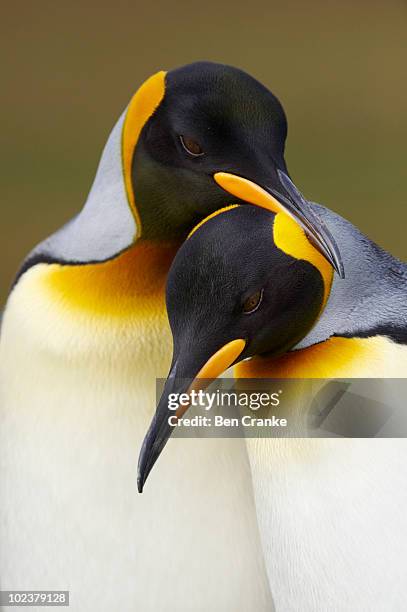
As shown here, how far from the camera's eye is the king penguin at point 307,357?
2.66ft

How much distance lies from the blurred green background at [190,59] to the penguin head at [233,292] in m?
0.64

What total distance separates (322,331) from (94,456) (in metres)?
0.34

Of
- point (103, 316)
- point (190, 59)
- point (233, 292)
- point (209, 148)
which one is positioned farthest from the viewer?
point (190, 59)

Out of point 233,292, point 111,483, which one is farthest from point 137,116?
point 111,483

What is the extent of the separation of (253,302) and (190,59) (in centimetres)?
86

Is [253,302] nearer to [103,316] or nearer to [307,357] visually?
[307,357]

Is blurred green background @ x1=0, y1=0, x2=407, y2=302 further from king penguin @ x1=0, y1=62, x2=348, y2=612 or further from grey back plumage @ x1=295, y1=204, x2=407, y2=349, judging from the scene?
grey back plumage @ x1=295, y1=204, x2=407, y2=349

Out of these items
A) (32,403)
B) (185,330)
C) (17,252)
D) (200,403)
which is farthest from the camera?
(17,252)

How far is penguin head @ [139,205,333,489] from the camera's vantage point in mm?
802

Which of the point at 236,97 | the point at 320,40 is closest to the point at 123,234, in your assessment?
the point at 236,97

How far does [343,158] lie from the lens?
154cm

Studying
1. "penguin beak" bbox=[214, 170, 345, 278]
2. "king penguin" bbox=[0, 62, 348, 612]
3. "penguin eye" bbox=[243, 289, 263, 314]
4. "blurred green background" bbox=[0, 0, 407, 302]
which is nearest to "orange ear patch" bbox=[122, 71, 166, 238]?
"king penguin" bbox=[0, 62, 348, 612]

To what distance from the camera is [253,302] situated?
82 cm

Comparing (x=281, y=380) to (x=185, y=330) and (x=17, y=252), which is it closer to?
(x=185, y=330)
